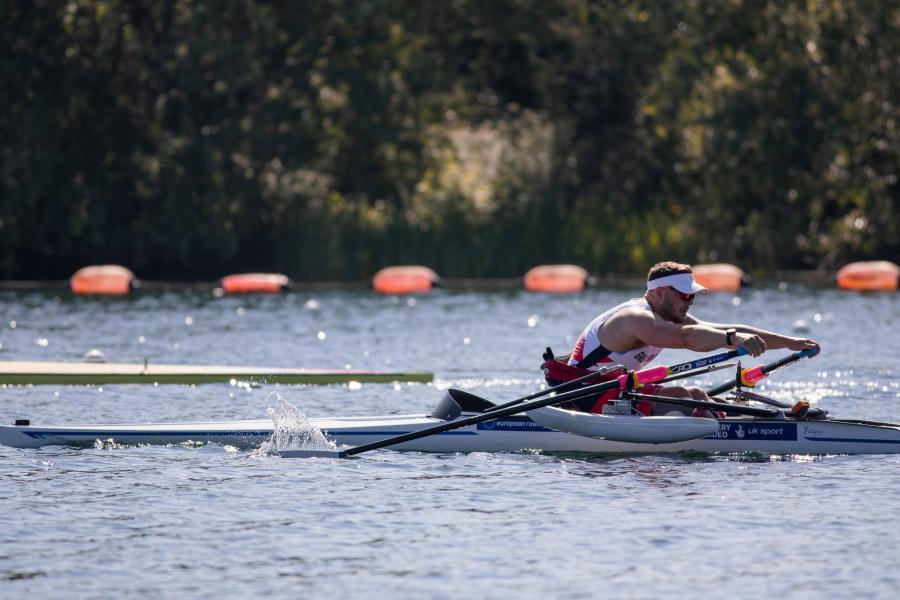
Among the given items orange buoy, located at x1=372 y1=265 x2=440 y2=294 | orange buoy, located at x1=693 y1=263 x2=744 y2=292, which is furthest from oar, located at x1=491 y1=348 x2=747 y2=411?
orange buoy, located at x1=372 y1=265 x2=440 y2=294

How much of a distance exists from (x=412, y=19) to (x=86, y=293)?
16.6 meters

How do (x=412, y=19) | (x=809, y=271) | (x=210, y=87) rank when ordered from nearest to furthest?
(x=809, y=271)
(x=210, y=87)
(x=412, y=19)

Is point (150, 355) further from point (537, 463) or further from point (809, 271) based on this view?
point (809, 271)

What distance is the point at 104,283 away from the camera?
1521 inches

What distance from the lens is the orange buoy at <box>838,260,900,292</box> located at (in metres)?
36.3

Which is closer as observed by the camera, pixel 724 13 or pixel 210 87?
pixel 724 13

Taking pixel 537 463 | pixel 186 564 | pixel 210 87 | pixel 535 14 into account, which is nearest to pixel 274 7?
pixel 210 87

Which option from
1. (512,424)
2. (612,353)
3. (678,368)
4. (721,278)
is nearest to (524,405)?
(512,424)

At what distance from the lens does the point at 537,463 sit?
13.1 meters

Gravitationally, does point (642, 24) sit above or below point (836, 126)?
above

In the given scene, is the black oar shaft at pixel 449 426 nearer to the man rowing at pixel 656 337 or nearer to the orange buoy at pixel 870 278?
the man rowing at pixel 656 337

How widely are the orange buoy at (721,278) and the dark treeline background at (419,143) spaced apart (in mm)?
3306

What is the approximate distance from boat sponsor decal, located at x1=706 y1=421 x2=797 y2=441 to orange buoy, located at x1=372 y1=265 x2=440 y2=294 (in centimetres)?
2459

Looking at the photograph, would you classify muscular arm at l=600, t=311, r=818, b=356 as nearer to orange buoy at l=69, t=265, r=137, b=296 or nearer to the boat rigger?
the boat rigger
